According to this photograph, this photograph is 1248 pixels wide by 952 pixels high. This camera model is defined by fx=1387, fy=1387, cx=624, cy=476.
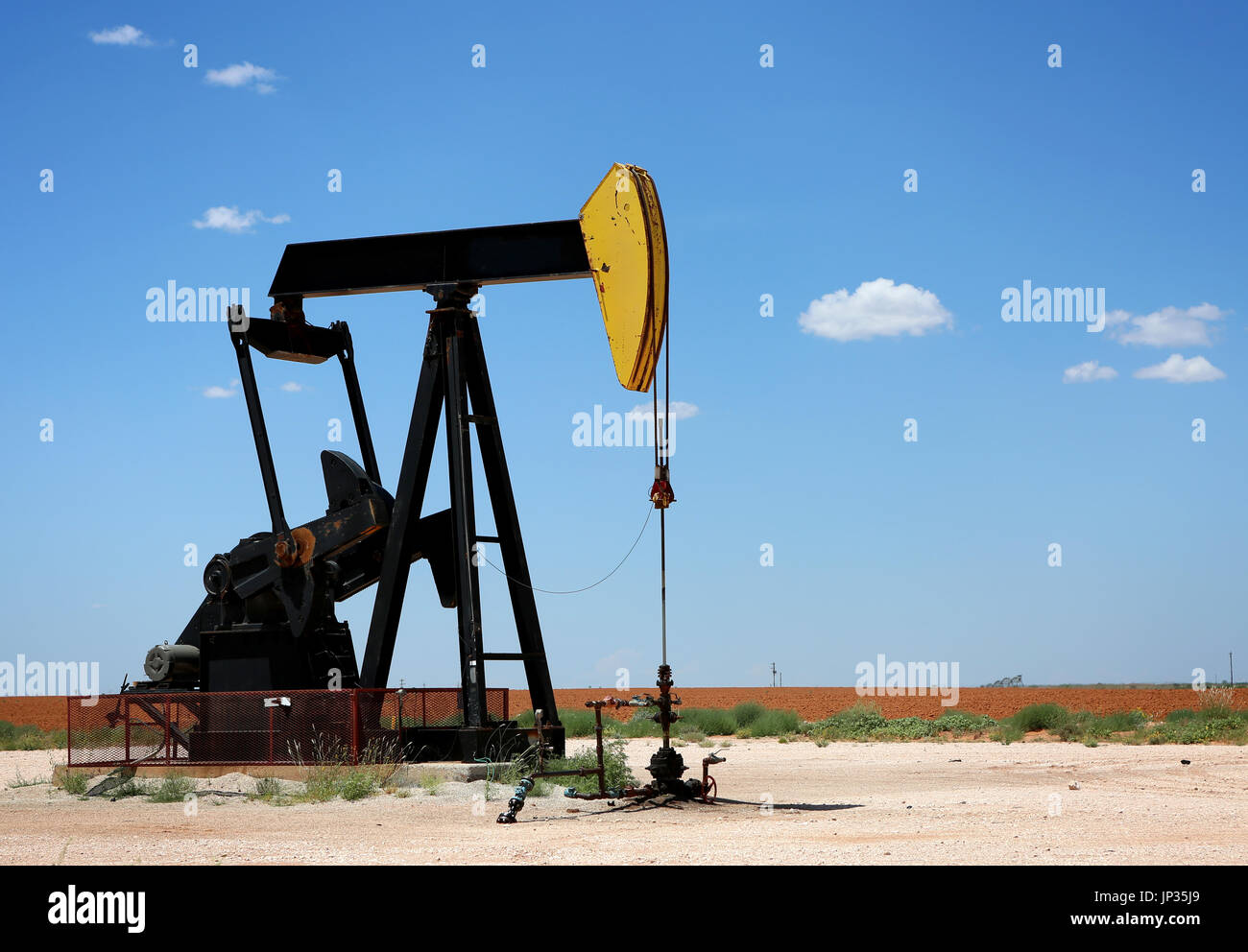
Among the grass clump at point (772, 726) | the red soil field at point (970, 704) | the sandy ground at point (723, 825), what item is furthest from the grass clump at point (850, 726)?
the sandy ground at point (723, 825)

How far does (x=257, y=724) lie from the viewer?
52.7 ft

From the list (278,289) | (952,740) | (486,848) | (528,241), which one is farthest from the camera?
(952,740)

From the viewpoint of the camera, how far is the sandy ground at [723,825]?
9.71 m

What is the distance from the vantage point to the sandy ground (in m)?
9.71

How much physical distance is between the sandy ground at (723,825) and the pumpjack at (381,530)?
1819mm

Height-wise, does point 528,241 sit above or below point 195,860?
above

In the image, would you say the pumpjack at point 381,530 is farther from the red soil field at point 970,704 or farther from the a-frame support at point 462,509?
the red soil field at point 970,704

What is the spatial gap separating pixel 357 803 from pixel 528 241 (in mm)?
6621

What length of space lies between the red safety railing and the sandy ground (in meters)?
0.66

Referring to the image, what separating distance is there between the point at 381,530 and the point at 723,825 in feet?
22.4

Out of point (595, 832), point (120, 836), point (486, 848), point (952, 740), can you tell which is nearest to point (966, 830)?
point (595, 832)

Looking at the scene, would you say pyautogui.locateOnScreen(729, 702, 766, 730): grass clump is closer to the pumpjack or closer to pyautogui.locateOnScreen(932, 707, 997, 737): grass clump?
pyautogui.locateOnScreen(932, 707, 997, 737): grass clump

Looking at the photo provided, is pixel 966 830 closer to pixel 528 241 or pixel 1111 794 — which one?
pixel 1111 794

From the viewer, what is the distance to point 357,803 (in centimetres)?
1407
